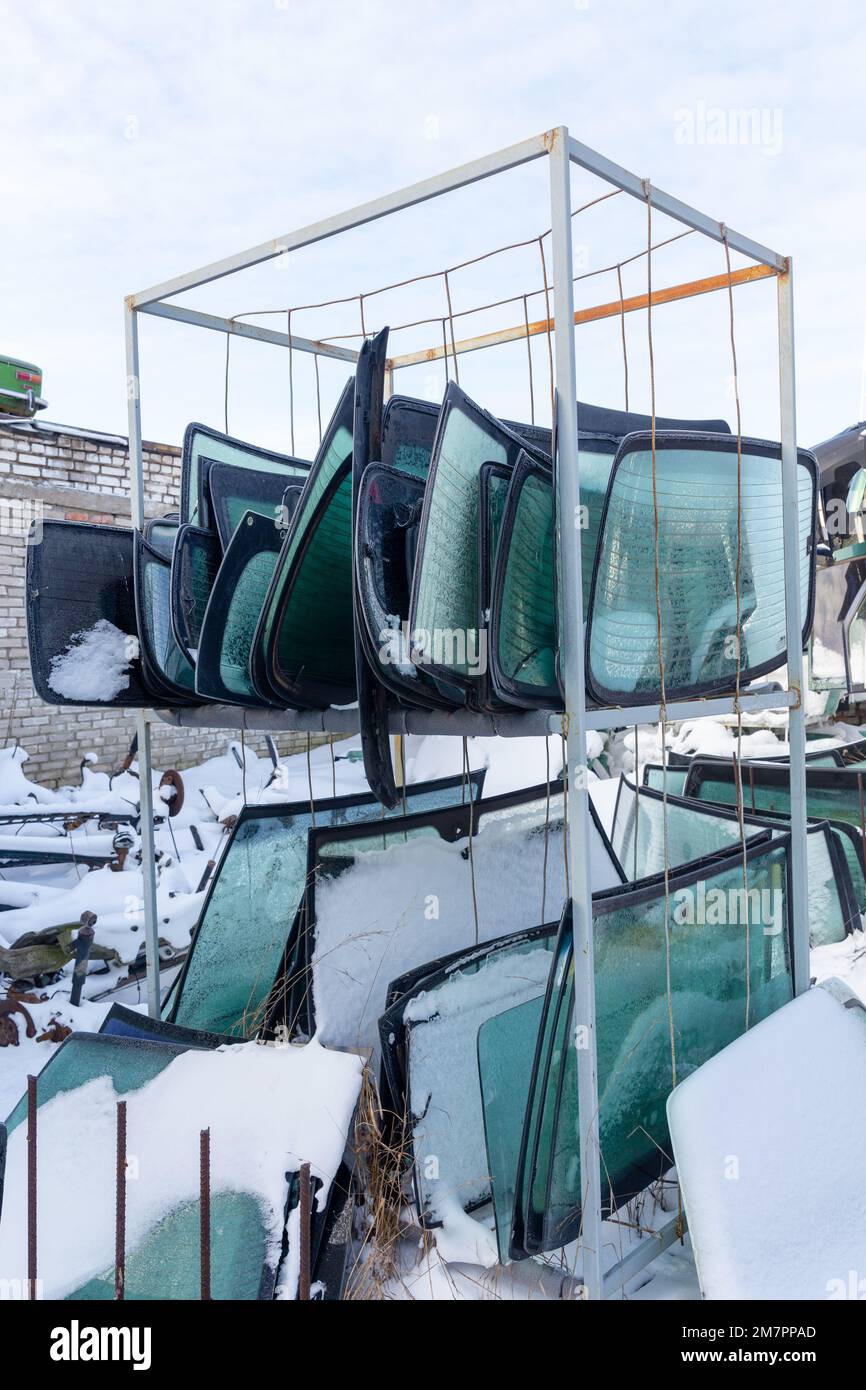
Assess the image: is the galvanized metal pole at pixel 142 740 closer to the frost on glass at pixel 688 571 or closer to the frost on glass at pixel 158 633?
the frost on glass at pixel 158 633

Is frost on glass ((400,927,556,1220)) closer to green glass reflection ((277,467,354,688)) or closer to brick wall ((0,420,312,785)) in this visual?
green glass reflection ((277,467,354,688))

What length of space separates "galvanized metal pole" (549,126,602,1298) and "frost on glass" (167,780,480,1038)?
117cm

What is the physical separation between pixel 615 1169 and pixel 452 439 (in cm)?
157

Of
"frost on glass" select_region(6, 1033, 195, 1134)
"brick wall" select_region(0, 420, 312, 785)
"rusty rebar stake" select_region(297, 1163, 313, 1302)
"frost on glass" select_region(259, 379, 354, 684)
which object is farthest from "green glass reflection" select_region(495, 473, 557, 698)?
"brick wall" select_region(0, 420, 312, 785)

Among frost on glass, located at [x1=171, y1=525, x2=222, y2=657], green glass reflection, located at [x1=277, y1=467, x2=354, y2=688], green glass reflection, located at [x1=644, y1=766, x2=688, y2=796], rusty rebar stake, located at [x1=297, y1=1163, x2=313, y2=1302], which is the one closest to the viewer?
rusty rebar stake, located at [x1=297, y1=1163, x2=313, y2=1302]

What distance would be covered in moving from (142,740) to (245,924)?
0.65 m

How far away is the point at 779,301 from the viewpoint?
2561mm

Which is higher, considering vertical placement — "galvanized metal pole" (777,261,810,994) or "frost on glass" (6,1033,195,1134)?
"galvanized metal pole" (777,261,810,994)

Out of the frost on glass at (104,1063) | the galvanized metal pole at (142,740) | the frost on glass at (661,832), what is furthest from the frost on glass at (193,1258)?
the frost on glass at (661,832)

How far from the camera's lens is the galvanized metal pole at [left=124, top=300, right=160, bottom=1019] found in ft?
9.51

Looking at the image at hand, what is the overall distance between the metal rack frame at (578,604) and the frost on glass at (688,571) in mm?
55

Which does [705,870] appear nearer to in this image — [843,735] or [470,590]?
[470,590]

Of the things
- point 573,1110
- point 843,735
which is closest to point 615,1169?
point 573,1110

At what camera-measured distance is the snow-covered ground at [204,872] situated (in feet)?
6.82
